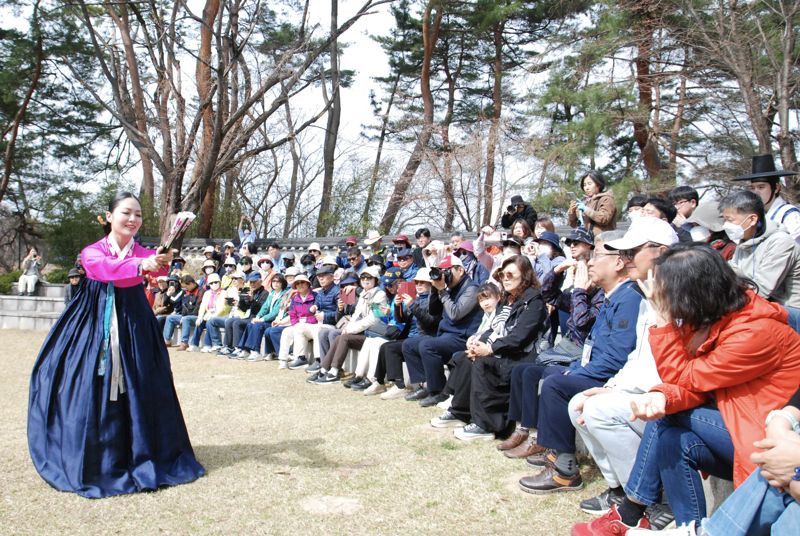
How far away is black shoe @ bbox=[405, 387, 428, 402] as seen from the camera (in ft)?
20.7

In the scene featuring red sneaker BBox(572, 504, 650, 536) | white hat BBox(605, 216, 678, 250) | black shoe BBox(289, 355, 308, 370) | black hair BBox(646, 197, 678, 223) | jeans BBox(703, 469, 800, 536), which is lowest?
Answer: black shoe BBox(289, 355, 308, 370)

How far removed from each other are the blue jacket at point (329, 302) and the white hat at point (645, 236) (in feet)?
18.0

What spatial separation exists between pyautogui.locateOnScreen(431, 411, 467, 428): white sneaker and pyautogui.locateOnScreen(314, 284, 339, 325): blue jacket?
11.7ft

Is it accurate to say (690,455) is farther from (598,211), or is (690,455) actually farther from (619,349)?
(598,211)

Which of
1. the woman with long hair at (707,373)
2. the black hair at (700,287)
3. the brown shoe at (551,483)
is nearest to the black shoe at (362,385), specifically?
the brown shoe at (551,483)

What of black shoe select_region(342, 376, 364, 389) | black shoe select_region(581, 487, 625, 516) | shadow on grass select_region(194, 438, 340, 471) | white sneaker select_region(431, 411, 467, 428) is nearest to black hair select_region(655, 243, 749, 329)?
black shoe select_region(581, 487, 625, 516)

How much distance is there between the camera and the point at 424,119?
18.4 meters

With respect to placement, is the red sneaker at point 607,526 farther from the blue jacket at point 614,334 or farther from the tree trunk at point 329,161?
the tree trunk at point 329,161

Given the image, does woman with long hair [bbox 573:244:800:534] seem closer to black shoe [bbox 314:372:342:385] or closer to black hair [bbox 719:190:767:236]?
black hair [bbox 719:190:767:236]

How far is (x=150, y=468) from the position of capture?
12.5ft

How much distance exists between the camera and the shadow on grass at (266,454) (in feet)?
14.1

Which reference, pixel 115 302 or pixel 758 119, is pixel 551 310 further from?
pixel 758 119

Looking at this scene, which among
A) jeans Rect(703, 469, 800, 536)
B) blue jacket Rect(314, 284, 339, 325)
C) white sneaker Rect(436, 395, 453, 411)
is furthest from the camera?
blue jacket Rect(314, 284, 339, 325)

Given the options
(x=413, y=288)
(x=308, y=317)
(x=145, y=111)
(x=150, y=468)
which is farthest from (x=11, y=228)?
(x=150, y=468)
